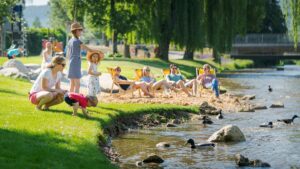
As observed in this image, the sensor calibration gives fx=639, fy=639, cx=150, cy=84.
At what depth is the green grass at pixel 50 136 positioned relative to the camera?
9.73 metres

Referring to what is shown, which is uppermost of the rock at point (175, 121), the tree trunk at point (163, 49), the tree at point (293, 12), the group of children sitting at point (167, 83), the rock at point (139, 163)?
the tree at point (293, 12)

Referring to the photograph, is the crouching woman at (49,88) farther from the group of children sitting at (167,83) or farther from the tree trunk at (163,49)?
the tree trunk at (163,49)

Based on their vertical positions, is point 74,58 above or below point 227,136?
above

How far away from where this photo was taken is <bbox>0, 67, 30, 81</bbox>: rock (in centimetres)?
2482

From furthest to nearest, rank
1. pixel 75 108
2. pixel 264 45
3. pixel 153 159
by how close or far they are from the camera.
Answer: pixel 264 45 < pixel 75 108 < pixel 153 159

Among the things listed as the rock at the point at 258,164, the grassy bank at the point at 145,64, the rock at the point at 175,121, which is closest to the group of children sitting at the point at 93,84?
the rock at the point at 175,121

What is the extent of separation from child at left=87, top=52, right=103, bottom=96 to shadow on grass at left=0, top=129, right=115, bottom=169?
5973mm

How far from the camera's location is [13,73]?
25.0 metres

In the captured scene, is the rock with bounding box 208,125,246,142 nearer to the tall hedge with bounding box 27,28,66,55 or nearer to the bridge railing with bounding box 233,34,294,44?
the tall hedge with bounding box 27,28,66,55

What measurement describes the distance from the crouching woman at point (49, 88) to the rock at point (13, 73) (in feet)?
34.2

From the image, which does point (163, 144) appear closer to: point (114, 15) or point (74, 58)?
point (74, 58)

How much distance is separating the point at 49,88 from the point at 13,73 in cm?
1103

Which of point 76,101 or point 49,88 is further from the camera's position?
point 49,88

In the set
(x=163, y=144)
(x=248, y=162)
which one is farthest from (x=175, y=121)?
(x=248, y=162)
